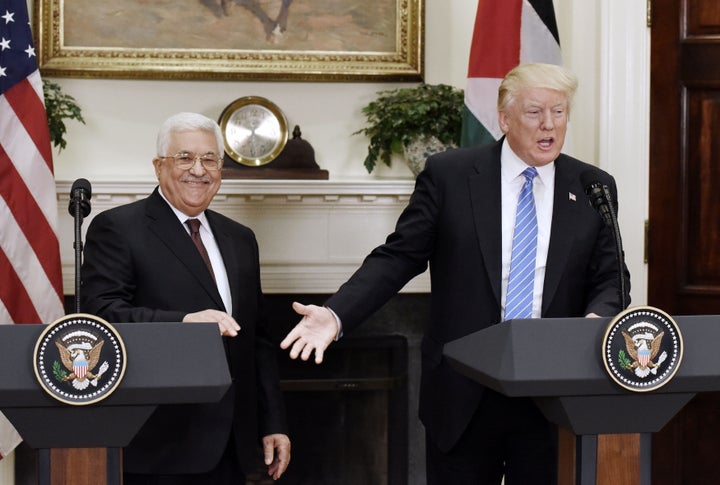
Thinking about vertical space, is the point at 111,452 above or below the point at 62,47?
below

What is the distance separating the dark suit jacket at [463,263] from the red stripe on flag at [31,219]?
152 cm

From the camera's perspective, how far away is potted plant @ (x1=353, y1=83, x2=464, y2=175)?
3729mm

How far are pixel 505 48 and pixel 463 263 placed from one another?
1.58 m

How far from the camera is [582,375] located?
1.71 metres

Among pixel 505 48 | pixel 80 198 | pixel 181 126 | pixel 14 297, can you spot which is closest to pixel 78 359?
pixel 80 198

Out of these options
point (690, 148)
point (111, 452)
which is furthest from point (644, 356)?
point (690, 148)

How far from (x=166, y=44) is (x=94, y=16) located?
12.5 inches

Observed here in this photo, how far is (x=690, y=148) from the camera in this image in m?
3.67

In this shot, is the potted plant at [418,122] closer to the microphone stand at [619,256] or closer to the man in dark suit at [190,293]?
the man in dark suit at [190,293]

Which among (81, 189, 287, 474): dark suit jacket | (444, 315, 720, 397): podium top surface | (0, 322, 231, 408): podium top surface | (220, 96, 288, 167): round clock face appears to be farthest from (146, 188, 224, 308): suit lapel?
(220, 96, 288, 167): round clock face

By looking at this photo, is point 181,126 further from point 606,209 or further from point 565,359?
point 565,359

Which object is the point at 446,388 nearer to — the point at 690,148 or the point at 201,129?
the point at 201,129

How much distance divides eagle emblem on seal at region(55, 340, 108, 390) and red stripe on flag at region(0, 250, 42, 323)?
5.92 ft

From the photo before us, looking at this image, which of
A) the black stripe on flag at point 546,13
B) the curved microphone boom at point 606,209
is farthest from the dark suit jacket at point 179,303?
the black stripe on flag at point 546,13
